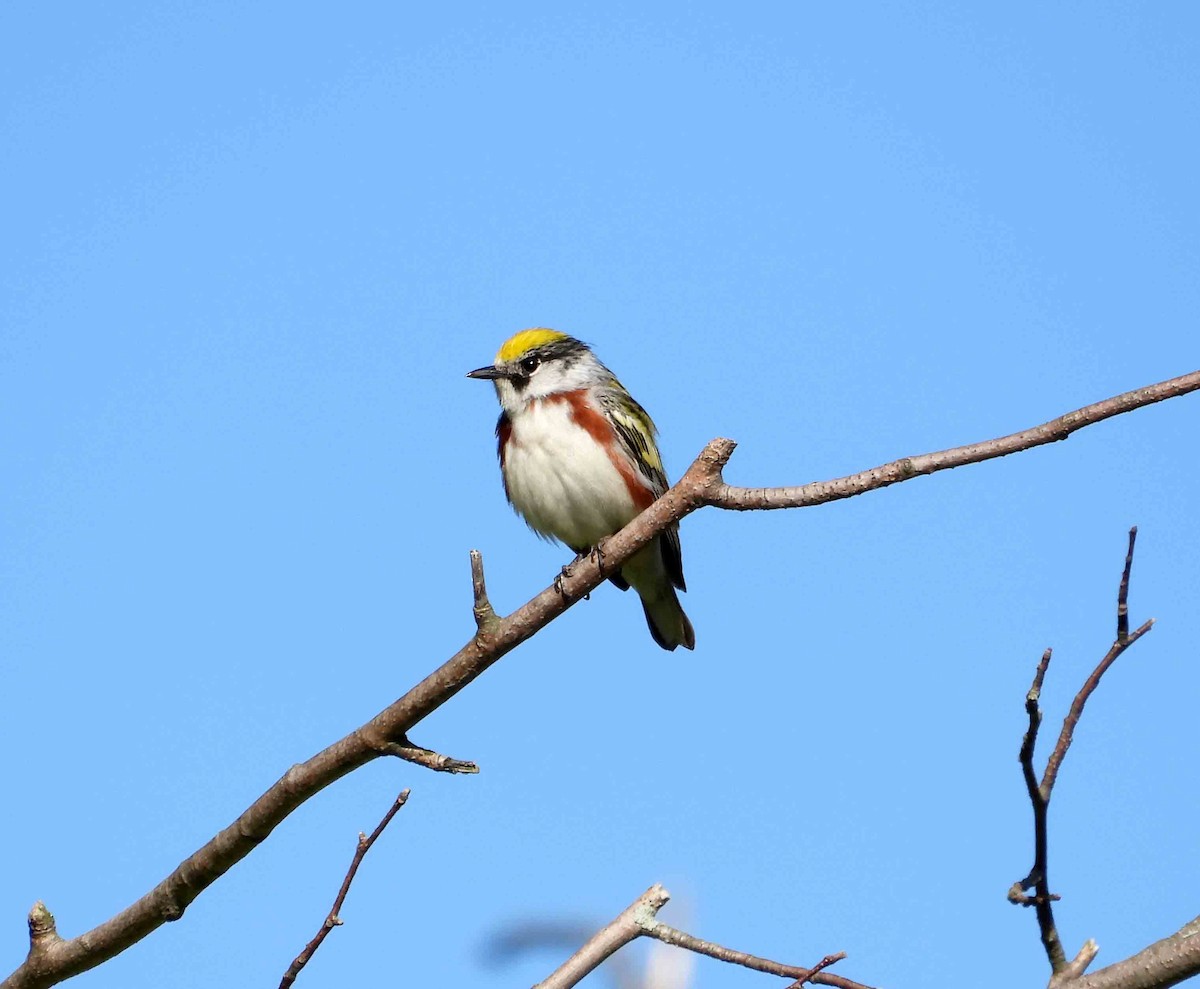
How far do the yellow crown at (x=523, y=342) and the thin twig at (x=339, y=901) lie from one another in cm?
609

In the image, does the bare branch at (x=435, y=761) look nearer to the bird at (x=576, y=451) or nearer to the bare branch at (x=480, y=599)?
the bare branch at (x=480, y=599)

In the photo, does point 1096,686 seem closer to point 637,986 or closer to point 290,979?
point 637,986

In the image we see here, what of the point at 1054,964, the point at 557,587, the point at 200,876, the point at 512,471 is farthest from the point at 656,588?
the point at 1054,964

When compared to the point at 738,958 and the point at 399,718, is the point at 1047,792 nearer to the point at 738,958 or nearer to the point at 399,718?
the point at 738,958

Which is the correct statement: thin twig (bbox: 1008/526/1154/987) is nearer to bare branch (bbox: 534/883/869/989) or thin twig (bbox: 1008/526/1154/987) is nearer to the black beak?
bare branch (bbox: 534/883/869/989)

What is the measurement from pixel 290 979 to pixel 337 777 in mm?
1334

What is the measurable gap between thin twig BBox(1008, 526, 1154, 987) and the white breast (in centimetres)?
528

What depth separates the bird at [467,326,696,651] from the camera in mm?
9656

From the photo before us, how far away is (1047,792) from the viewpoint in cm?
440

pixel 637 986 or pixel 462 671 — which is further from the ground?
pixel 462 671

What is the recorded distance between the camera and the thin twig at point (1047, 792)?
4293 millimetres

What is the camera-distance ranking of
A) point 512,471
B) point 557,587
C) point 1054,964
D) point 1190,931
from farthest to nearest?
point 512,471 < point 557,587 < point 1054,964 < point 1190,931

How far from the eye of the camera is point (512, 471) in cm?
998

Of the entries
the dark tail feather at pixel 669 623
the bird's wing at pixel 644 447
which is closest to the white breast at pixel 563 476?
the bird's wing at pixel 644 447
